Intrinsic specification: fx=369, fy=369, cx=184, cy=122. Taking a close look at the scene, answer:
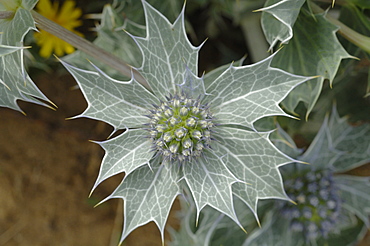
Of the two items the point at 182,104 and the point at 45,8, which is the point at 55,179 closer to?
the point at 45,8

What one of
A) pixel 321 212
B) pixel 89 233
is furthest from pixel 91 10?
pixel 321 212

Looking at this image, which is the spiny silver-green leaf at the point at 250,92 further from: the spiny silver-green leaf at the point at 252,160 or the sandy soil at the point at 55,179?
the sandy soil at the point at 55,179

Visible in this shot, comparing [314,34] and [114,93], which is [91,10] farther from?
[314,34]

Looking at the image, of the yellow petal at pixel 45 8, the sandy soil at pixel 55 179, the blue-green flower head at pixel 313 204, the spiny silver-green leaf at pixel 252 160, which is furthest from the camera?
the sandy soil at pixel 55 179

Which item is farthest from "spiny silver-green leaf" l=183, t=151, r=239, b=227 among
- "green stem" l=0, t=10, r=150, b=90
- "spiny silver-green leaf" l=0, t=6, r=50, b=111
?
"spiny silver-green leaf" l=0, t=6, r=50, b=111

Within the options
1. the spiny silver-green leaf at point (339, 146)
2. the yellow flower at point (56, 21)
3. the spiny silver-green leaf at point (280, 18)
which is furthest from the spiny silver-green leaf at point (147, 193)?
the yellow flower at point (56, 21)

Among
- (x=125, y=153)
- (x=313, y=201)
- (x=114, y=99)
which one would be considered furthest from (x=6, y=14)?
(x=313, y=201)
